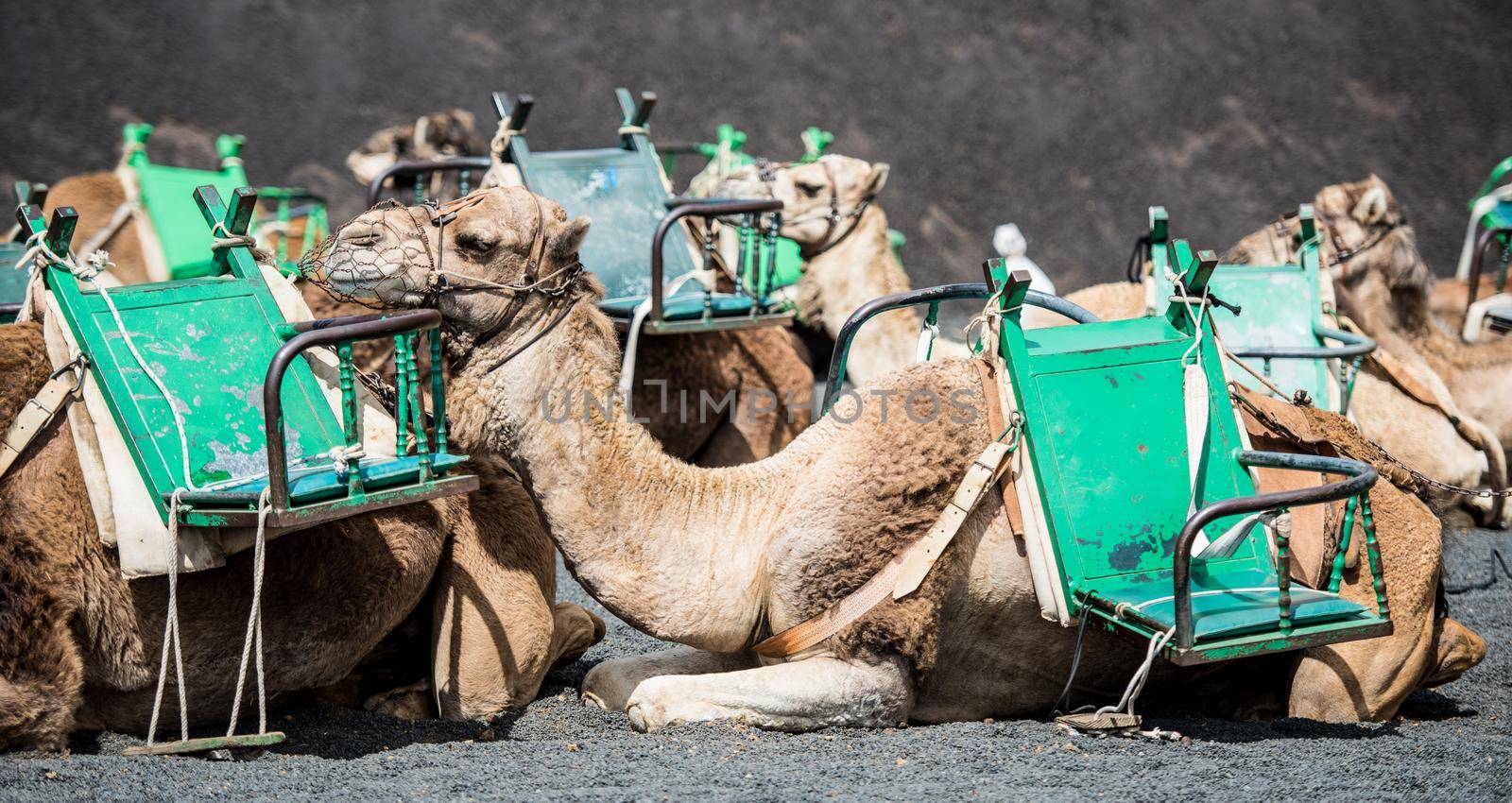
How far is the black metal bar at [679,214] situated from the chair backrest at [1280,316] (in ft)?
5.65

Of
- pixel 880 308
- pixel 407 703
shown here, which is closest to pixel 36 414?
pixel 407 703

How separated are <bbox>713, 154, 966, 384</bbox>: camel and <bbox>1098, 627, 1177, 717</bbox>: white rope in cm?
358

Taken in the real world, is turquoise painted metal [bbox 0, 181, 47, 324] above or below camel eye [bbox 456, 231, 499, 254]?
above

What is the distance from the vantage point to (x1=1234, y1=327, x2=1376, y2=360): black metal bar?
5555 millimetres

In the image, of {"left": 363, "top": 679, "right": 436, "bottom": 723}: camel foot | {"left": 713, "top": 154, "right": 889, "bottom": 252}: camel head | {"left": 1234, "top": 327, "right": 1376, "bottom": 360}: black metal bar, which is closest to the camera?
{"left": 363, "top": 679, "right": 436, "bottom": 723}: camel foot

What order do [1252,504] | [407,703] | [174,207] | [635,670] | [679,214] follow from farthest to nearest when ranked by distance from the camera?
[174,207], [679,214], [635,670], [407,703], [1252,504]

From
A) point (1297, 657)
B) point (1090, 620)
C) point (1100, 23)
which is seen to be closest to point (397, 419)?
point (1090, 620)

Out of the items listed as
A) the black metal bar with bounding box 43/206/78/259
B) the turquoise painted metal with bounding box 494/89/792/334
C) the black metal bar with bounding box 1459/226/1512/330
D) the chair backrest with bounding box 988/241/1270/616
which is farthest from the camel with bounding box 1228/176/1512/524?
the black metal bar with bounding box 43/206/78/259

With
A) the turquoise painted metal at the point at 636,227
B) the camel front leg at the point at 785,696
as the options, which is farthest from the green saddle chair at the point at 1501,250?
the camel front leg at the point at 785,696

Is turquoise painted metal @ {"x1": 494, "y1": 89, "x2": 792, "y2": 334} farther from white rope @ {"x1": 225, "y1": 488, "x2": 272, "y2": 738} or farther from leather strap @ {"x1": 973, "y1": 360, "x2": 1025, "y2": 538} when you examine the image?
white rope @ {"x1": 225, "y1": 488, "x2": 272, "y2": 738}

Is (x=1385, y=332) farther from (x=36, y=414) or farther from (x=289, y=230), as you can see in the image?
(x=36, y=414)

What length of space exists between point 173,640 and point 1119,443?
2.45 metres

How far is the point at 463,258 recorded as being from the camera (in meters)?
3.75

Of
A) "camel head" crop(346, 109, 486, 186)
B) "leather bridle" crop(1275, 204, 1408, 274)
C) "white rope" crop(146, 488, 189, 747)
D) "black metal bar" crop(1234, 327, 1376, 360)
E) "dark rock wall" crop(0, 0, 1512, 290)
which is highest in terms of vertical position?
"dark rock wall" crop(0, 0, 1512, 290)
